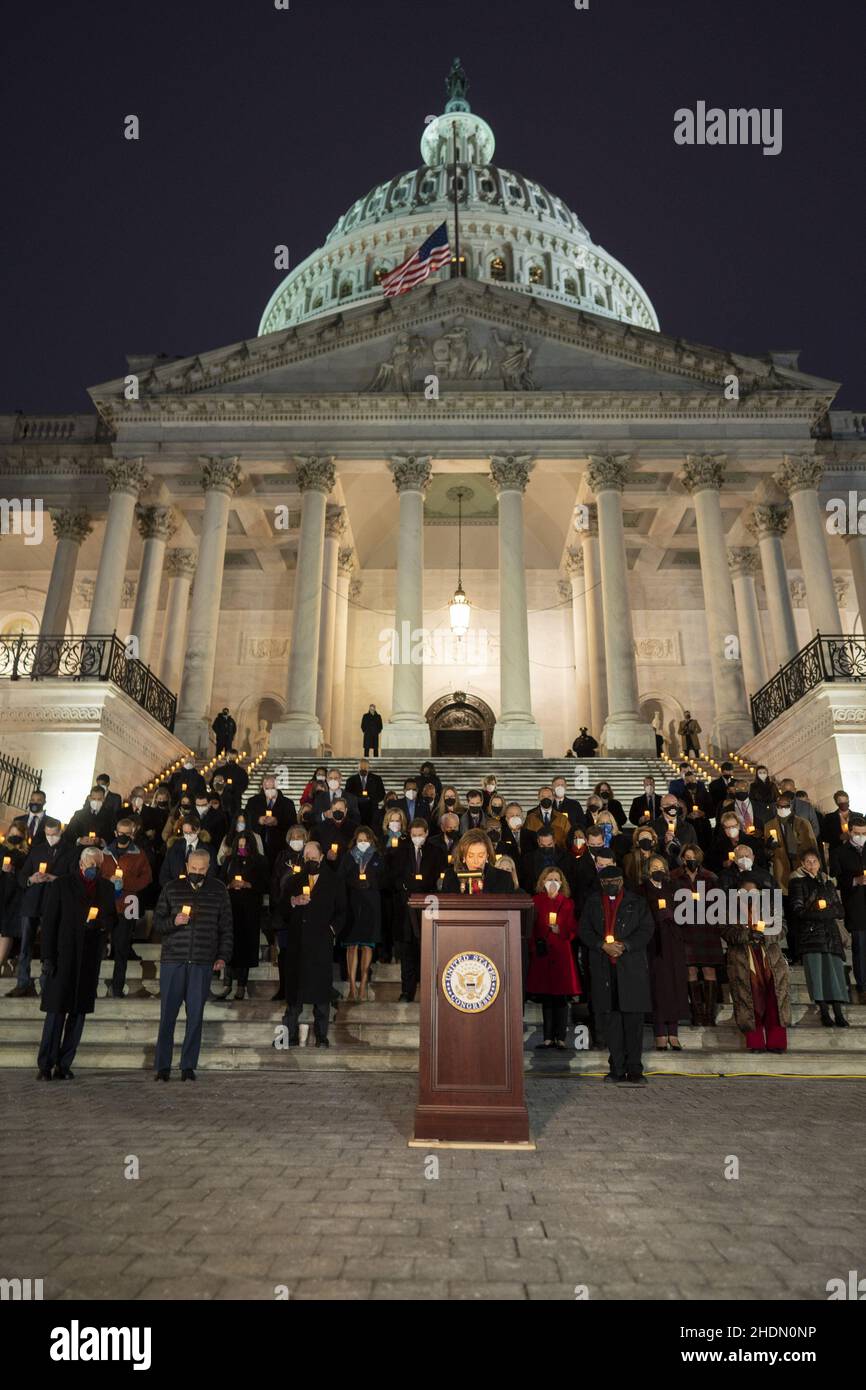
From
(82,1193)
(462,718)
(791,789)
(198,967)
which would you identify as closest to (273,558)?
(462,718)

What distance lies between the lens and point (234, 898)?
11164mm

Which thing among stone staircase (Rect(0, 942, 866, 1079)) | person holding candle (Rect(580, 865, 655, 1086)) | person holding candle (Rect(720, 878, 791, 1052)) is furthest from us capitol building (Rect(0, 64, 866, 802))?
person holding candle (Rect(580, 865, 655, 1086))

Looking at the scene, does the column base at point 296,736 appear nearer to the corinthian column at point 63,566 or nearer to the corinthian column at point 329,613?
the corinthian column at point 329,613

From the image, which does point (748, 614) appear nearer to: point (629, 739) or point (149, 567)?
point (629, 739)

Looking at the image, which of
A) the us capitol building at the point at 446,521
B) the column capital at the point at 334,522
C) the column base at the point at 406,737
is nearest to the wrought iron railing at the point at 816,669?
the us capitol building at the point at 446,521

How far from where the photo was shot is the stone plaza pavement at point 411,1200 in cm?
383

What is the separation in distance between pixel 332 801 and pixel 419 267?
20941mm

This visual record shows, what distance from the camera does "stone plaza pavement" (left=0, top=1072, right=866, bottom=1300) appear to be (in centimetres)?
383

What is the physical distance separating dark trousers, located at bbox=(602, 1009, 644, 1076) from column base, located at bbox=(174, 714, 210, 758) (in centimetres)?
1844

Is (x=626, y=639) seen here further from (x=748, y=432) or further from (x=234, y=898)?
(x=234, y=898)

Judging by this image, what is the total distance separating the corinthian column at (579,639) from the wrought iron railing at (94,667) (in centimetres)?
1471

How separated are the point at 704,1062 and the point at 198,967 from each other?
17.5 ft

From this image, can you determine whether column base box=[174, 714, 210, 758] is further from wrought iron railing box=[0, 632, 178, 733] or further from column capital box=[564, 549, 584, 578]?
column capital box=[564, 549, 584, 578]

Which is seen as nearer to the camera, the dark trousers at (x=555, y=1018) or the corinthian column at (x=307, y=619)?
the dark trousers at (x=555, y=1018)
